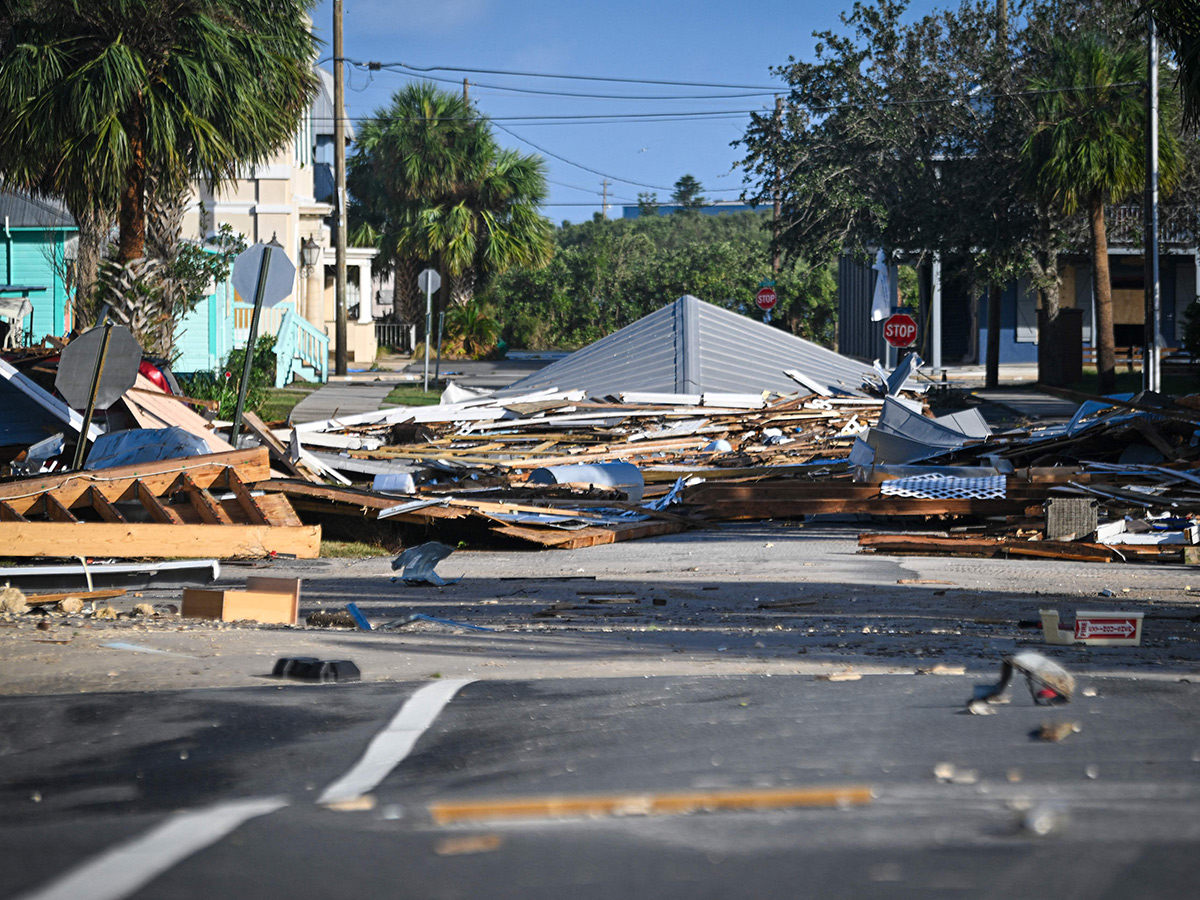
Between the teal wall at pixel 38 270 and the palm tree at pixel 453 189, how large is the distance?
21.7 meters

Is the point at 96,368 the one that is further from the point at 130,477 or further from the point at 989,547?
the point at 989,547

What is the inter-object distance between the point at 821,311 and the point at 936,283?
23.8 m

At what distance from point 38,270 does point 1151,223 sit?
73.7ft

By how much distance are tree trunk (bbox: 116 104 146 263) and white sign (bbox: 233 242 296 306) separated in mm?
5399

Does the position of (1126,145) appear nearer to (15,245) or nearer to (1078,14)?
(1078,14)

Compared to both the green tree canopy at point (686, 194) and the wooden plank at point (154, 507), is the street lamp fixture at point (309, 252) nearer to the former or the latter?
the wooden plank at point (154, 507)

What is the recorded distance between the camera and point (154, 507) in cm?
948

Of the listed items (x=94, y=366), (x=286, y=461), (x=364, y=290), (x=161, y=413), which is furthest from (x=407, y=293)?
(x=94, y=366)

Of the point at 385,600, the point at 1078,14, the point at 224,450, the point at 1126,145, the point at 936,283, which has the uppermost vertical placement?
the point at 1078,14

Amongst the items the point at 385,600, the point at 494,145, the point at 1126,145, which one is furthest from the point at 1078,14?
the point at 385,600

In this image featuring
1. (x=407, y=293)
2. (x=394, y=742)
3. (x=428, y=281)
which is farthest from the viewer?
(x=407, y=293)

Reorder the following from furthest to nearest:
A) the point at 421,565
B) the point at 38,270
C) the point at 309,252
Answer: the point at 309,252, the point at 38,270, the point at 421,565

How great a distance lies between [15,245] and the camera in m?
25.5

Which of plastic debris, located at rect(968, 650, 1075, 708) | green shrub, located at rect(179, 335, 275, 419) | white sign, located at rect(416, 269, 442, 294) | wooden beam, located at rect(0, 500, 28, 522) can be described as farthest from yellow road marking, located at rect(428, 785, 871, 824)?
white sign, located at rect(416, 269, 442, 294)
